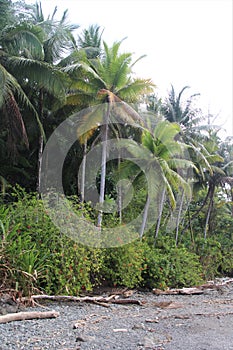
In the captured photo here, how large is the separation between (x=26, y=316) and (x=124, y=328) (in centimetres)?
165

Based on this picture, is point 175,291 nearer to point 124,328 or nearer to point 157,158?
point 157,158

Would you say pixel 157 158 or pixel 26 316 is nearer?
pixel 26 316

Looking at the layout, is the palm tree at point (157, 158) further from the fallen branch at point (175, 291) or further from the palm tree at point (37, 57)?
the palm tree at point (37, 57)

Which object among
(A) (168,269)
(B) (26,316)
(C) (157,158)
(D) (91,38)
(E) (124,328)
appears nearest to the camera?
(B) (26,316)

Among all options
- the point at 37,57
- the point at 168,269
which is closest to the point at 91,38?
the point at 37,57

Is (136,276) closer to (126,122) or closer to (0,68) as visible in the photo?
(126,122)

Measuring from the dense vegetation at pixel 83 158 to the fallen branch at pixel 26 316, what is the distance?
0.86 m

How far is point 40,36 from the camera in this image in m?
12.3

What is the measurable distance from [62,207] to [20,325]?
3.88 meters

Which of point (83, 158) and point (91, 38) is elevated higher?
point (91, 38)

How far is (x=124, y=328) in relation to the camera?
629cm

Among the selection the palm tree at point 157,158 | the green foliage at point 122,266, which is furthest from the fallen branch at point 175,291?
the palm tree at point 157,158

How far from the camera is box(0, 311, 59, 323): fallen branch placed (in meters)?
5.75

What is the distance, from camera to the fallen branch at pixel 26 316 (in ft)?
18.9
